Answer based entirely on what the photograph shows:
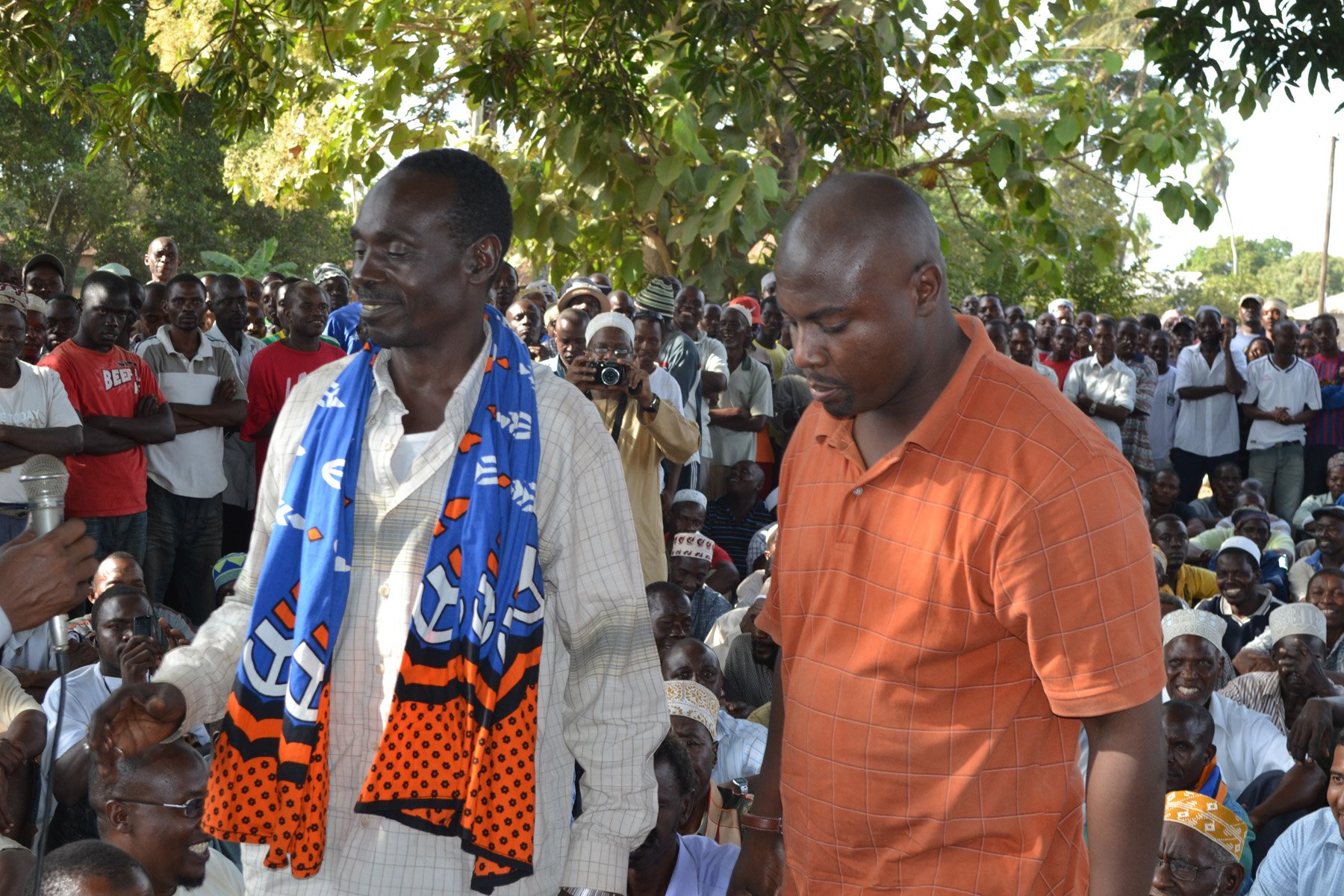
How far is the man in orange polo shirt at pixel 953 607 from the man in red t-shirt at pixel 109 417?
4.86 m

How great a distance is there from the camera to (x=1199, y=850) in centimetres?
433

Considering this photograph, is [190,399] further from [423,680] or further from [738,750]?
[423,680]

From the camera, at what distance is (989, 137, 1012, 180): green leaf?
7.16 m

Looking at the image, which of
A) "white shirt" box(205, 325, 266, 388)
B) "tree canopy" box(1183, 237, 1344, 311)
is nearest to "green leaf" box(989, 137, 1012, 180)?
"white shirt" box(205, 325, 266, 388)

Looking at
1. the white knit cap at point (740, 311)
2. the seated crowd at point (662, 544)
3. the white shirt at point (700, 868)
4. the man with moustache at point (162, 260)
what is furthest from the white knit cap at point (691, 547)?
the man with moustache at point (162, 260)

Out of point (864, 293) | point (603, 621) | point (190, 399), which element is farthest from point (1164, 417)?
point (864, 293)

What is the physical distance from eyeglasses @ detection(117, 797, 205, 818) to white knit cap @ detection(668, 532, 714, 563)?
392cm

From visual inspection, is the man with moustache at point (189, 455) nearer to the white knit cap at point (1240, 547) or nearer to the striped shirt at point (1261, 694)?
the striped shirt at point (1261, 694)

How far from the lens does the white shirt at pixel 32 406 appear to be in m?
5.70

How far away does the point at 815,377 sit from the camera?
204 centimetres

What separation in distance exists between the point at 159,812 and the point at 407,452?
1.95 meters

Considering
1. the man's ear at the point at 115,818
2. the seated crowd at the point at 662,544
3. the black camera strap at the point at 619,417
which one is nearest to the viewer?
the man's ear at the point at 115,818

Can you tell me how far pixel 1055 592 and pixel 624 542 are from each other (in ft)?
2.47

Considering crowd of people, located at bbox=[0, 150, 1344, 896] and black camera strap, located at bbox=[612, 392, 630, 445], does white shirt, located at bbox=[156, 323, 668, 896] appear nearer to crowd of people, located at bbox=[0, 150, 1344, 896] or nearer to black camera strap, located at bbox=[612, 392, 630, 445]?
crowd of people, located at bbox=[0, 150, 1344, 896]
